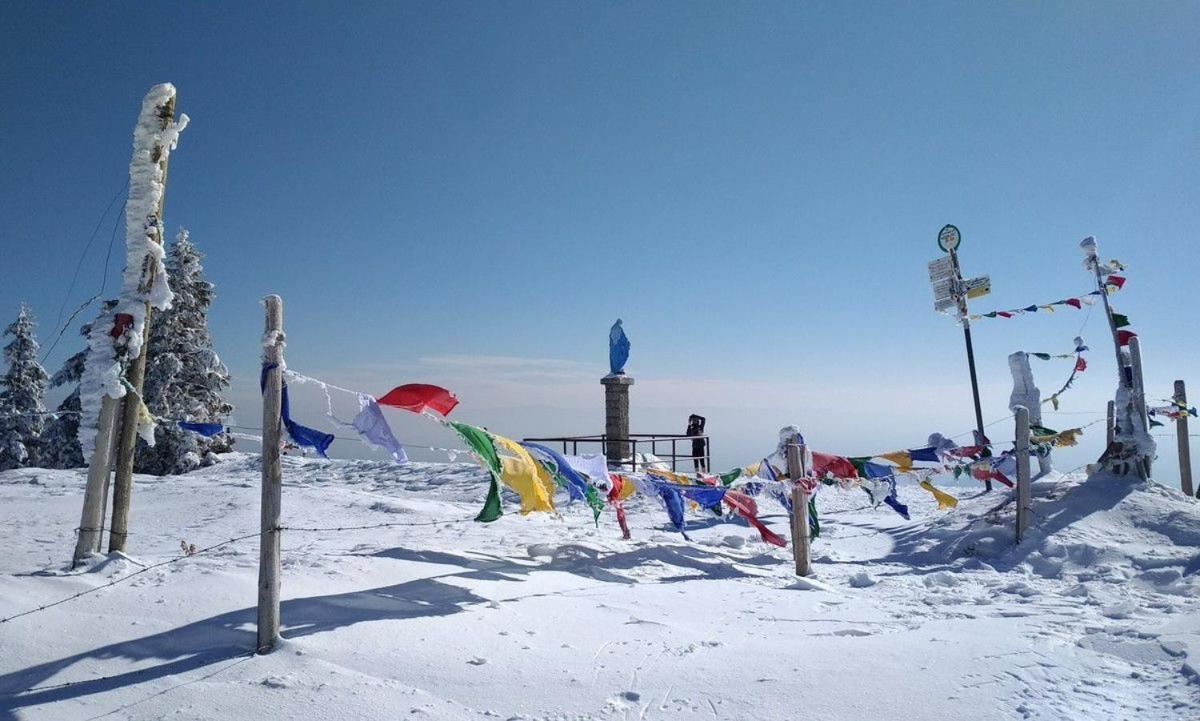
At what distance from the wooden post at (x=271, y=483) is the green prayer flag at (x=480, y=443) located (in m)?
1.59

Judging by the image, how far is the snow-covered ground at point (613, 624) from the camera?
436 centimetres

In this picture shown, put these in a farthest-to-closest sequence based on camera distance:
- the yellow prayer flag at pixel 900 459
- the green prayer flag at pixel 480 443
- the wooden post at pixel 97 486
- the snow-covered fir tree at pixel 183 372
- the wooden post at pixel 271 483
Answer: the snow-covered fir tree at pixel 183 372, the yellow prayer flag at pixel 900 459, the wooden post at pixel 97 486, the green prayer flag at pixel 480 443, the wooden post at pixel 271 483

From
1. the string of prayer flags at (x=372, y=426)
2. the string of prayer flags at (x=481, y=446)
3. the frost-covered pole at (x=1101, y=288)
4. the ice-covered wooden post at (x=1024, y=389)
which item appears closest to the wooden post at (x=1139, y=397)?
the frost-covered pole at (x=1101, y=288)

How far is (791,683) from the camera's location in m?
4.75

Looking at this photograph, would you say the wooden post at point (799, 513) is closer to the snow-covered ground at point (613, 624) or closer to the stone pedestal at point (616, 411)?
the snow-covered ground at point (613, 624)

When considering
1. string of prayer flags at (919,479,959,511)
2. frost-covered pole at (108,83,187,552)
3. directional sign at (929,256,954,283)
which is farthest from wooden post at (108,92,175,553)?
directional sign at (929,256,954,283)

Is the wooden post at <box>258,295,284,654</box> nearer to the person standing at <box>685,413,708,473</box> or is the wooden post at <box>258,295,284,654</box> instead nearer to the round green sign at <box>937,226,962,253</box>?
the person standing at <box>685,413,708,473</box>

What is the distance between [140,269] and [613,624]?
6.29 m

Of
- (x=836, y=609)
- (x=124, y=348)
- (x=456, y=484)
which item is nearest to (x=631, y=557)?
(x=836, y=609)

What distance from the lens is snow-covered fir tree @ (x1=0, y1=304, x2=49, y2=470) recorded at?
918 inches

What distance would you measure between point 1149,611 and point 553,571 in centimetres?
630

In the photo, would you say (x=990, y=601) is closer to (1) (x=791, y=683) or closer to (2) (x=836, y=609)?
(2) (x=836, y=609)

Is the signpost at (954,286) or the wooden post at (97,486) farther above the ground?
the signpost at (954,286)

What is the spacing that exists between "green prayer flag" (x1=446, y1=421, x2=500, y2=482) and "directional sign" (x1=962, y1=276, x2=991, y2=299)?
43.5ft
